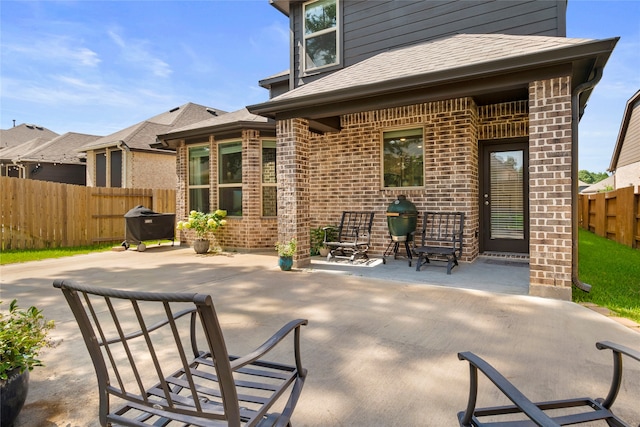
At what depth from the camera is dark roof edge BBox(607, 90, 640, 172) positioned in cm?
1700

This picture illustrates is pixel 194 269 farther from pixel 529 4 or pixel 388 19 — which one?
pixel 529 4

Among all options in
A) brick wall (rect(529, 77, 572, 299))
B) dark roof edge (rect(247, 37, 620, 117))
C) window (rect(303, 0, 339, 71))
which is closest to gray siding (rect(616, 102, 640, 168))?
window (rect(303, 0, 339, 71))

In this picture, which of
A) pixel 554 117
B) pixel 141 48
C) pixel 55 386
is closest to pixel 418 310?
pixel 554 117

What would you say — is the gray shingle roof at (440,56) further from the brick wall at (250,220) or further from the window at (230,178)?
the window at (230,178)

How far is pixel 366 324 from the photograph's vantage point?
3357 millimetres

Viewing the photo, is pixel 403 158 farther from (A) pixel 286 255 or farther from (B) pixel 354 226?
(A) pixel 286 255

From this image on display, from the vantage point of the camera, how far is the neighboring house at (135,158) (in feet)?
44.9

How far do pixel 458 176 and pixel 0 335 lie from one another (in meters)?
6.32

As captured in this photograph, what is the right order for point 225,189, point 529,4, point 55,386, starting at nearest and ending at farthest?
point 55,386
point 529,4
point 225,189

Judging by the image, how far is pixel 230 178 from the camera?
882 centimetres

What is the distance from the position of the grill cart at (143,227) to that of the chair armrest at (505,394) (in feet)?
28.9

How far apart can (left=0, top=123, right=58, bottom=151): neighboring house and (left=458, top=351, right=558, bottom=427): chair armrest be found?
1067 inches

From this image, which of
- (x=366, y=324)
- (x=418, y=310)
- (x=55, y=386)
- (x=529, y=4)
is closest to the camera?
(x=55, y=386)

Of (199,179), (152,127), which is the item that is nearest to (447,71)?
(199,179)
